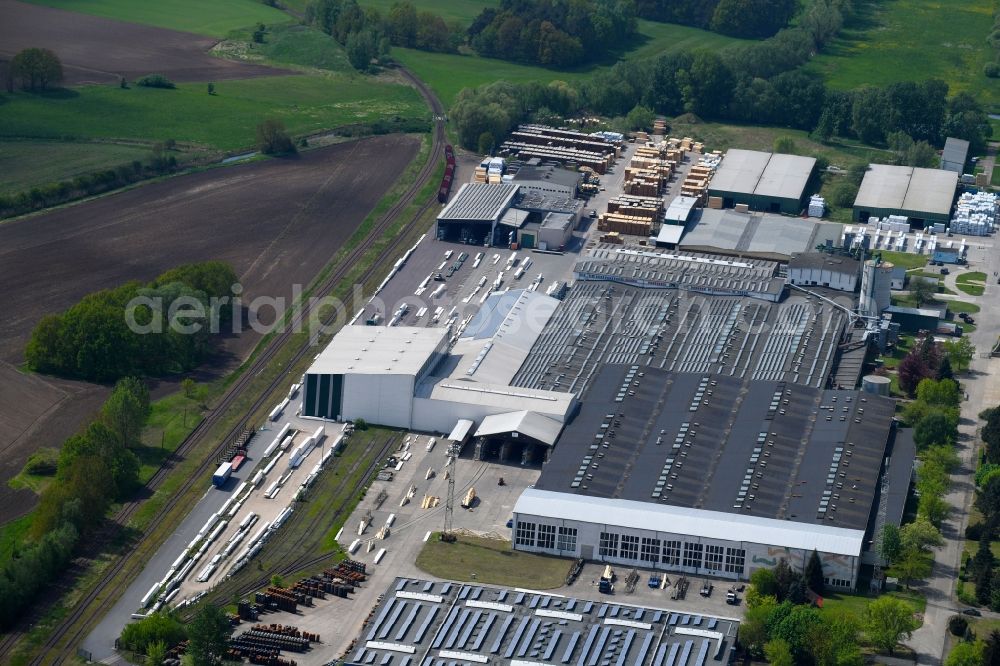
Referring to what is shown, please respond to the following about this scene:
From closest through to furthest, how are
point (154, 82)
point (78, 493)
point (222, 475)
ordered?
point (78, 493) → point (222, 475) → point (154, 82)

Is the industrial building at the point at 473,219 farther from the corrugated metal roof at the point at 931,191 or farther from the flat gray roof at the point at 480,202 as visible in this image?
the corrugated metal roof at the point at 931,191

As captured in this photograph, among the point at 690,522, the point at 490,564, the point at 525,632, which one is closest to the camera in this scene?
the point at 525,632

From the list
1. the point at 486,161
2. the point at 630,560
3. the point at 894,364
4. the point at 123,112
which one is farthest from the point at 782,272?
the point at 123,112

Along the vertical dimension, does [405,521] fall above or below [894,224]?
below

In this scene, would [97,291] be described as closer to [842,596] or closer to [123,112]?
[123,112]

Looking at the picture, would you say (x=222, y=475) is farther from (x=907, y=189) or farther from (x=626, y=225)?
(x=907, y=189)

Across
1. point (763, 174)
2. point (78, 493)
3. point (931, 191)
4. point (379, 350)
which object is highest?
point (931, 191)

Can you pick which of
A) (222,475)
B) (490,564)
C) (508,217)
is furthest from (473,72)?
(490,564)

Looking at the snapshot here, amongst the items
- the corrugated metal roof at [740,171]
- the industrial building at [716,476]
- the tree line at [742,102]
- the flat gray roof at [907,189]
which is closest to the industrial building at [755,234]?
the corrugated metal roof at [740,171]
